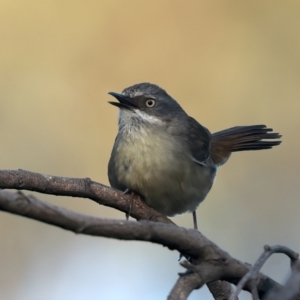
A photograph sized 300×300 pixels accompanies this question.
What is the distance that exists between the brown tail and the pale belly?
840mm

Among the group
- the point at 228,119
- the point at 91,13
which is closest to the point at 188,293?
the point at 228,119

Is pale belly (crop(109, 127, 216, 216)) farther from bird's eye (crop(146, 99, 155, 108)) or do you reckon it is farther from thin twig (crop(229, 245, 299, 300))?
thin twig (crop(229, 245, 299, 300))

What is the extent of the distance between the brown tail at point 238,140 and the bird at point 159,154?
1.51 ft

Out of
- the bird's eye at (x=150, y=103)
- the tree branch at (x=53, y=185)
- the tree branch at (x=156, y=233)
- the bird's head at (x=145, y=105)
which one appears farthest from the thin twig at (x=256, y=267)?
the bird's eye at (x=150, y=103)

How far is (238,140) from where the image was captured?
4172 mm

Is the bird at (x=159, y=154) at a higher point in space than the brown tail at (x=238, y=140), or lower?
lower

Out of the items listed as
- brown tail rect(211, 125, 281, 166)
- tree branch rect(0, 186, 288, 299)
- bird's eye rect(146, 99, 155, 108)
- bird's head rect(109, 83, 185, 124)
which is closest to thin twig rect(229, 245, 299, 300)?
tree branch rect(0, 186, 288, 299)

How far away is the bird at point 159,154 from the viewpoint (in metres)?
2.96

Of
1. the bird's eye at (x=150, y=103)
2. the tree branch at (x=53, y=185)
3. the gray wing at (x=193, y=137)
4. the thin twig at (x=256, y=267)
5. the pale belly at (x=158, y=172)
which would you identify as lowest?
the thin twig at (x=256, y=267)

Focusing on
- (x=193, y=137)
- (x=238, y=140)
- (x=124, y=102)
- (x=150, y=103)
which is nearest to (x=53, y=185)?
(x=124, y=102)

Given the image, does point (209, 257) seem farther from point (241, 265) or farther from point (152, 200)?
point (152, 200)

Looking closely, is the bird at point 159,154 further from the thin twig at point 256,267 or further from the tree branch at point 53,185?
the thin twig at point 256,267

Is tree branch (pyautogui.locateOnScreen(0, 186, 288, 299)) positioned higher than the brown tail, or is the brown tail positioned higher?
the brown tail

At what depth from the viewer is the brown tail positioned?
4.03 meters
